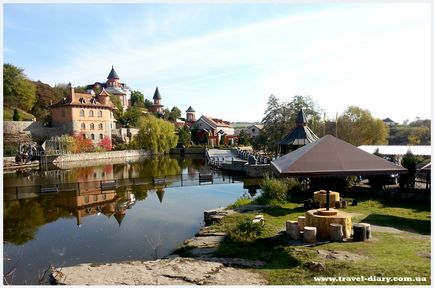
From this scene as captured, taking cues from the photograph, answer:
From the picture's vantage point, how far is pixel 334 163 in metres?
8.38

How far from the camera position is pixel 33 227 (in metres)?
13.9

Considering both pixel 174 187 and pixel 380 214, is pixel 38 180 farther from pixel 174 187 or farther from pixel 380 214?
pixel 380 214

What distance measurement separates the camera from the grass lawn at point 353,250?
6.61m

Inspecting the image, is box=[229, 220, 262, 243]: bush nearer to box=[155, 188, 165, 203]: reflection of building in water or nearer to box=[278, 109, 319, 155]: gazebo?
box=[155, 188, 165, 203]: reflection of building in water

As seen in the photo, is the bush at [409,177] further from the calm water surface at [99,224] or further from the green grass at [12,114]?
the green grass at [12,114]

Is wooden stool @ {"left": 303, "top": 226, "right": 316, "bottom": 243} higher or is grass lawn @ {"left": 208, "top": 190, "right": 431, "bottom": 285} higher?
Answer: wooden stool @ {"left": 303, "top": 226, "right": 316, "bottom": 243}

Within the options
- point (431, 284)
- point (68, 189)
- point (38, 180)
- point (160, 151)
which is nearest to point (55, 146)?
point (160, 151)

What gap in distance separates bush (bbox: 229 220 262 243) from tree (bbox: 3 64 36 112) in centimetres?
5744

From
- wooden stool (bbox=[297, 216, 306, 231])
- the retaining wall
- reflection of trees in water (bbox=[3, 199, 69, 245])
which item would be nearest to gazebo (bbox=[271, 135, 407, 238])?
wooden stool (bbox=[297, 216, 306, 231])

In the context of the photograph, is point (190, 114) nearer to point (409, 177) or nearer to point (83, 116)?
point (83, 116)

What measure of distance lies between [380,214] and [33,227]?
503 inches

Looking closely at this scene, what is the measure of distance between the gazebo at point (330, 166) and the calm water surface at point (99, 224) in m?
4.39

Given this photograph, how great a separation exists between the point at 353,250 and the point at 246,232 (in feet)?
9.22

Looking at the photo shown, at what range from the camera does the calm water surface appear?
402 inches
